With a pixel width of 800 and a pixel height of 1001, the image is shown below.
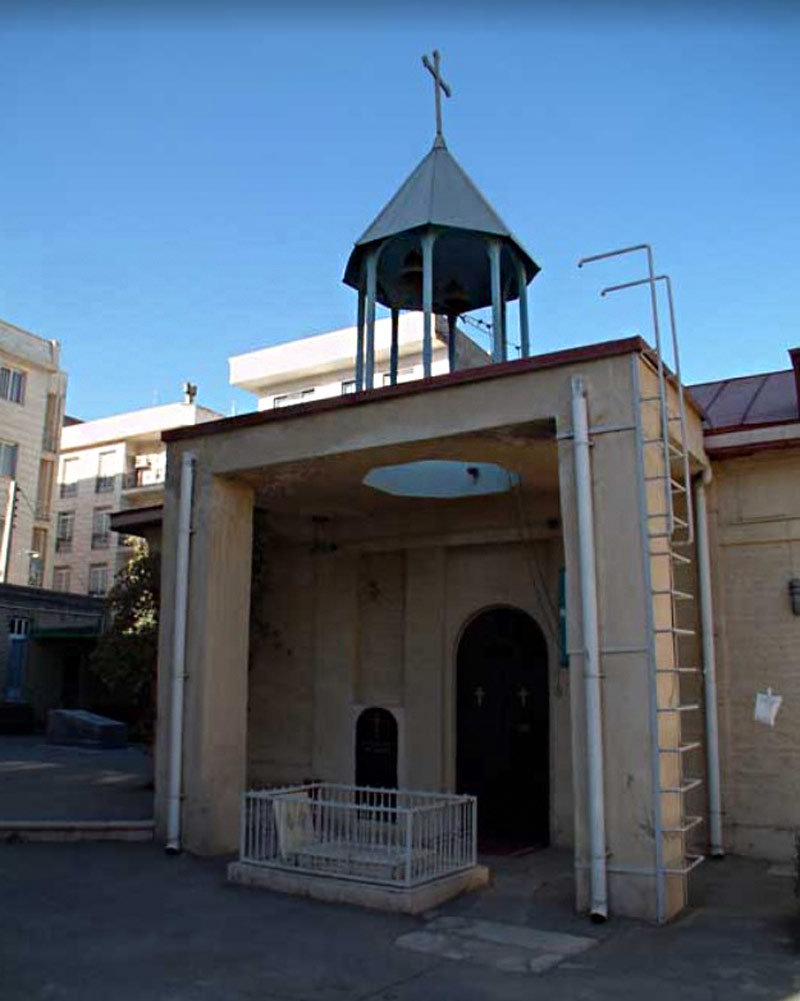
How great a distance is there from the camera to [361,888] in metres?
9.01

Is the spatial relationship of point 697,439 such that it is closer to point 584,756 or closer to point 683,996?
point 584,756

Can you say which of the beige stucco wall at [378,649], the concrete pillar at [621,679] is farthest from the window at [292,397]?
the concrete pillar at [621,679]

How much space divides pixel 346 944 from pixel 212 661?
4.68 metres

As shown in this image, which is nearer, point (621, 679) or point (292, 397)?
point (621, 679)

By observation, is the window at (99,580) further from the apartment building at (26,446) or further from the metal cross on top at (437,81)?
the metal cross on top at (437,81)

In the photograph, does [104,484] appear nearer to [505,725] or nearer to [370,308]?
[370,308]

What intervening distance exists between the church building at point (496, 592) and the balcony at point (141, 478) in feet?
111

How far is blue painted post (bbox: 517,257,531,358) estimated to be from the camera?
1324cm

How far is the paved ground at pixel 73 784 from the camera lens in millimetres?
13625

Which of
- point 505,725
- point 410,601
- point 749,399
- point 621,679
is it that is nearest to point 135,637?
point 410,601

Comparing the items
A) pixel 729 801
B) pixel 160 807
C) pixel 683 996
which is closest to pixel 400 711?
pixel 160 807

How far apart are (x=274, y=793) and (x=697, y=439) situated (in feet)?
20.9

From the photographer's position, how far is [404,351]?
36.2 meters

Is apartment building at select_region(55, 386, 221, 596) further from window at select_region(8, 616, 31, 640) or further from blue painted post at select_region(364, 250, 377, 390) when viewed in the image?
blue painted post at select_region(364, 250, 377, 390)
